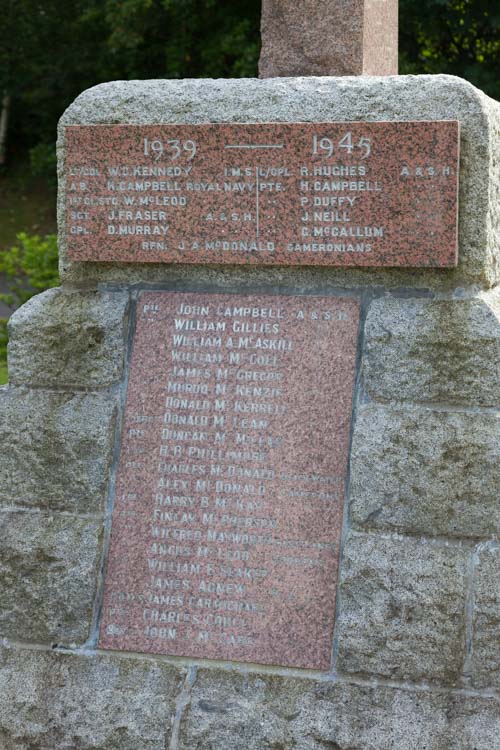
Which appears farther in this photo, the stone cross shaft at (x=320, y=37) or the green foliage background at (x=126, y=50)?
the green foliage background at (x=126, y=50)

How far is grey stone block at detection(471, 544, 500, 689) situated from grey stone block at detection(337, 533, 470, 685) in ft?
0.13

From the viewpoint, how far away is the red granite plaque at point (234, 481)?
3.25 meters

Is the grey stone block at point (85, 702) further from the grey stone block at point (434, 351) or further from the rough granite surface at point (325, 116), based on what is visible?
the rough granite surface at point (325, 116)

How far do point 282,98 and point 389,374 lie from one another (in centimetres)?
90

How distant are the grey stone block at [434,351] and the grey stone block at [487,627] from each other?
49 centimetres

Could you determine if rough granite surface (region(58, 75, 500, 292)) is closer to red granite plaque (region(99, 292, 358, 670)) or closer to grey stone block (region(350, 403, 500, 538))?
red granite plaque (region(99, 292, 358, 670))

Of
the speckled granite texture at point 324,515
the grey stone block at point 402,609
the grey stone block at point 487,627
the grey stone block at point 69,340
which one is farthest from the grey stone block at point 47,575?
the grey stone block at point 487,627

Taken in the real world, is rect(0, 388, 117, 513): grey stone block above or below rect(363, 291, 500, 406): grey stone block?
below

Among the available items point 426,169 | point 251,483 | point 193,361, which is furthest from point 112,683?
point 426,169

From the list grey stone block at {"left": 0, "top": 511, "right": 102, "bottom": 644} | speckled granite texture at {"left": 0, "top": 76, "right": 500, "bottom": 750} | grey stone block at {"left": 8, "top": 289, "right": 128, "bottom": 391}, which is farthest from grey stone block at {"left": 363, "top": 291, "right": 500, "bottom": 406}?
grey stone block at {"left": 0, "top": 511, "right": 102, "bottom": 644}

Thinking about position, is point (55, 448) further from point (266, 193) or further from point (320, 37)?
point (320, 37)

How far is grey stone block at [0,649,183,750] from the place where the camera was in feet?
→ 10.7

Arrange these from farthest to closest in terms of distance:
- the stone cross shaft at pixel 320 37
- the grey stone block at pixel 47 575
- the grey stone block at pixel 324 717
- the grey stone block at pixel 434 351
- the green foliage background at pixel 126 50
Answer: the green foliage background at pixel 126 50
the stone cross shaft at pixel 320 37
the grey stone block at pixel 47 575
the grey stone block at pixel 434 351
the grey stone block at pixel 324 717

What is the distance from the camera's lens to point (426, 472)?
3178 millimetres
